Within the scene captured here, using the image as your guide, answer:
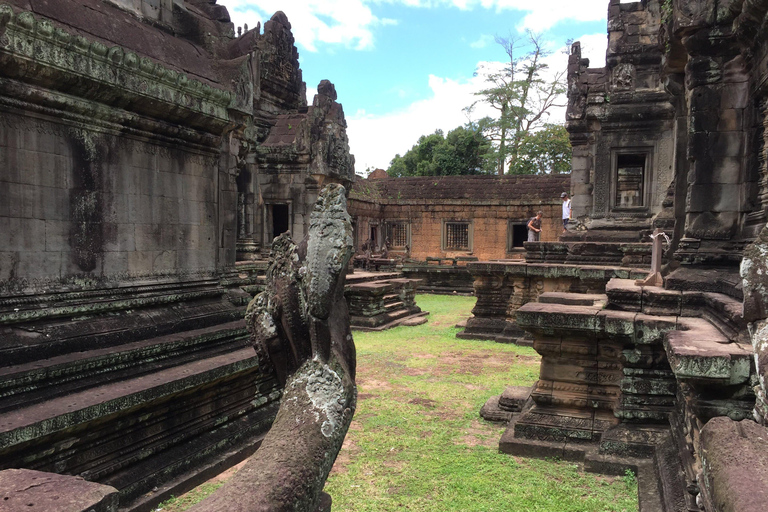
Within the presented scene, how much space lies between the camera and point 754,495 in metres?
1.58

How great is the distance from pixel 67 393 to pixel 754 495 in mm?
3427

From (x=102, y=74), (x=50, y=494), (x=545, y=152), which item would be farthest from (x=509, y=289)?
(x=545, y=152)

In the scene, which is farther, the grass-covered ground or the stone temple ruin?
the grass-covered ground

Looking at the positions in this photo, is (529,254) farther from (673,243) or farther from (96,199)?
(96,199)

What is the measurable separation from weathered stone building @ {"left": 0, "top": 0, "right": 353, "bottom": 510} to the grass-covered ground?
691 millimetres

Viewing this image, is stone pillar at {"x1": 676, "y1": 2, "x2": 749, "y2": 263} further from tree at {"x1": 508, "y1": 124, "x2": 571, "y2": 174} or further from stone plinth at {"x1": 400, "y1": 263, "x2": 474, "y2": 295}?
tree at {"x1": 508, "y1": 124, "x2": 571, "y2": 174}

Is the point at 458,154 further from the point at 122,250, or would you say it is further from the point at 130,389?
the point at 130,389

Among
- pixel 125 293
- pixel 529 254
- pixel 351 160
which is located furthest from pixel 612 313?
pixel 351 160

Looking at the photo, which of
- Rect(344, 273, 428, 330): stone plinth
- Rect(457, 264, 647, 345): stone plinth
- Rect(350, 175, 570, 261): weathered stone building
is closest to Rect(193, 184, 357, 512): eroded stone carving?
Rect(457, 264, 647, 345): stone plinth

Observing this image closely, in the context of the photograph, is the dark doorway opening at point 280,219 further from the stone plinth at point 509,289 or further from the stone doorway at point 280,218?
the stone plinth at point 509,289

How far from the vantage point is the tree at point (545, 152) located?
1167 inches

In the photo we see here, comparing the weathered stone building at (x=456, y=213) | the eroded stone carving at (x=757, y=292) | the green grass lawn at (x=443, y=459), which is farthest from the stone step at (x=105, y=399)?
the weathered stone building at (x=456, y=213)

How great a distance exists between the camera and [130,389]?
3.39m

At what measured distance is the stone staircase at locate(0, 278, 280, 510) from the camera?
117 inches
